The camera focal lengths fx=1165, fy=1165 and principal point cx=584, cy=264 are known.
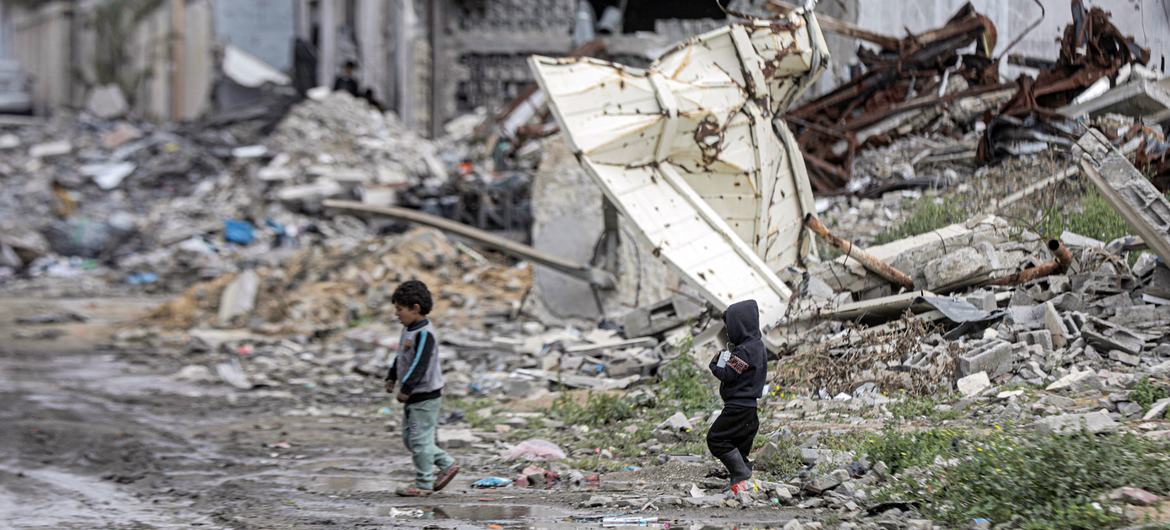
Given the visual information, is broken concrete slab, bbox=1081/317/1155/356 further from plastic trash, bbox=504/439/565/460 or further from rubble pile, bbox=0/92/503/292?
rubble pile, bbox=0/92/503/292

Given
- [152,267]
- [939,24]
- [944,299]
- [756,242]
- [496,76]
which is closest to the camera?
[944,299]

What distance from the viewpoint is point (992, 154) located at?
31.7 feet

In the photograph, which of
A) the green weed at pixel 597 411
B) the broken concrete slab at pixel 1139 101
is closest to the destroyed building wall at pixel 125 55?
the green weed at pixel 597 411

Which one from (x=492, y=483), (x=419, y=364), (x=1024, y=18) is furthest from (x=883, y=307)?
(x=1024, y=18)

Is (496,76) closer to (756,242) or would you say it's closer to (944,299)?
(756,242)

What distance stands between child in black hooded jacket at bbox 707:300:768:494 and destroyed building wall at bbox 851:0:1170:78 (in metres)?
6.07

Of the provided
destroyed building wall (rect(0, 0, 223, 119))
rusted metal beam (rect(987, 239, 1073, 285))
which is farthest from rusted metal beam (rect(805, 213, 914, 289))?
destroyed building wall (rect(0, 0, 223, 119))

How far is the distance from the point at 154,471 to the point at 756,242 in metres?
4.13

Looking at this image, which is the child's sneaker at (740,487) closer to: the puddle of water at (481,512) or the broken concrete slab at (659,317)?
the puddle of water at (481,512)

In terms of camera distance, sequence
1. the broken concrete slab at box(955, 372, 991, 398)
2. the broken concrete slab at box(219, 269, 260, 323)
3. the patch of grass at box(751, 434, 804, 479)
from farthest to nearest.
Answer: the broken concrete slab at box(219, 269, 260, 323)
the broken concrete slab at box(955, 372, 991, 398)
the patch of grass at box(751, 434, 804, 479)

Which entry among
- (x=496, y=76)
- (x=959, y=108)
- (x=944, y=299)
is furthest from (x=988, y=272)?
(x=496, y=76)

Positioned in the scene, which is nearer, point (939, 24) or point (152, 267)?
point (939, 24)

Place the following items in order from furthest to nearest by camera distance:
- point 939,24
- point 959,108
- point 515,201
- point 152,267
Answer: point 152,267
point 515,201
point 939,24
point 959,108

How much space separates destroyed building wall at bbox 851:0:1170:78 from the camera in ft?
30.7
